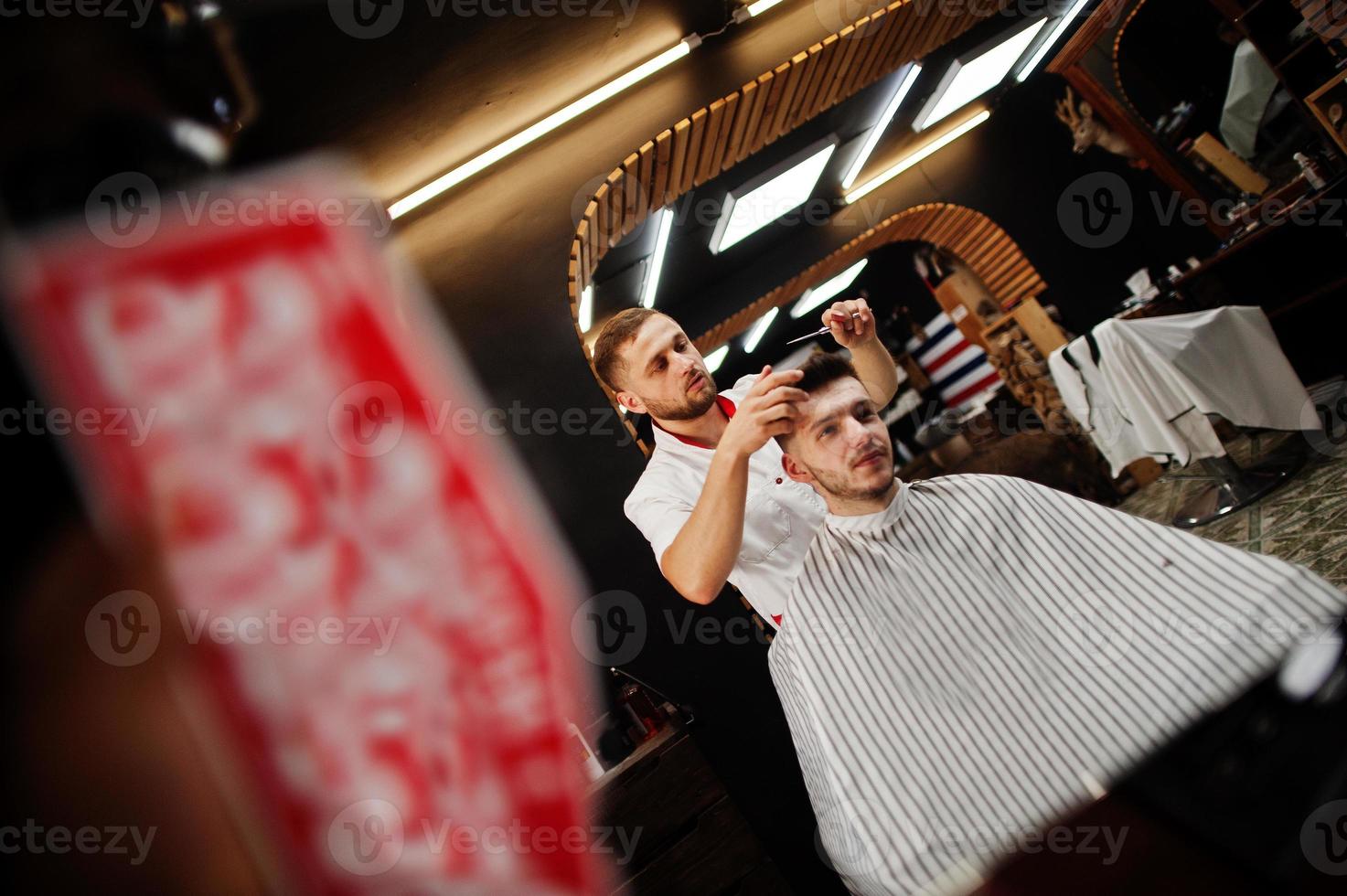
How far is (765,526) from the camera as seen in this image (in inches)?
51.6

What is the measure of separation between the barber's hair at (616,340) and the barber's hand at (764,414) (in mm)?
350

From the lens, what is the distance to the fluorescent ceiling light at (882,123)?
346 centimetres

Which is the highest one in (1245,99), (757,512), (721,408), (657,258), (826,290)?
(657,258)

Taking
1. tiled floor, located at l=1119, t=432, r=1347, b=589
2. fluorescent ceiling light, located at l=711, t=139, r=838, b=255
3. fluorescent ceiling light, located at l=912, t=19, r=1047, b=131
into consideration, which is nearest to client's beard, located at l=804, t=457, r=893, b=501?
tiled floor, located at l=1119, t=432, r=1347, b=589

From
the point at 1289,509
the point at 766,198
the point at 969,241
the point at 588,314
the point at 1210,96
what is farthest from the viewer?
the point at 1210,96

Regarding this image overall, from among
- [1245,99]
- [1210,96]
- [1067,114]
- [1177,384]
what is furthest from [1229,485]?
[1210,96]

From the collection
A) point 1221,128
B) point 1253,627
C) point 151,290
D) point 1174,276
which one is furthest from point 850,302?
point 1221,128

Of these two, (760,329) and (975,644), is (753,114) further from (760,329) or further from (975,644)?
(760,329)

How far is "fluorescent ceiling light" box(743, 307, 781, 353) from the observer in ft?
14.3

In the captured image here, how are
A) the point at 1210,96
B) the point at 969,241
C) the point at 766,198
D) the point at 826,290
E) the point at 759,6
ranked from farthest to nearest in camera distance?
the point at 1210,96
the point at 826,290
the point at 766,198
the point at 969,241
the point at 759,6

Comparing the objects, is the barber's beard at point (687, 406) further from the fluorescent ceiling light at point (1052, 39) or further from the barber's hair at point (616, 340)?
the fluorescent ceiling light at point (1052, 39)

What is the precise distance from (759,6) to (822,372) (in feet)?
6.08

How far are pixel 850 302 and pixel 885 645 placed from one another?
0.70 metres

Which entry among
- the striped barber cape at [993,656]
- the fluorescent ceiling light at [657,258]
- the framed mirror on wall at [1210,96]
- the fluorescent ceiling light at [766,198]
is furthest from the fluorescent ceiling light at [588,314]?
the framed mirror on wall at [1210,96]
